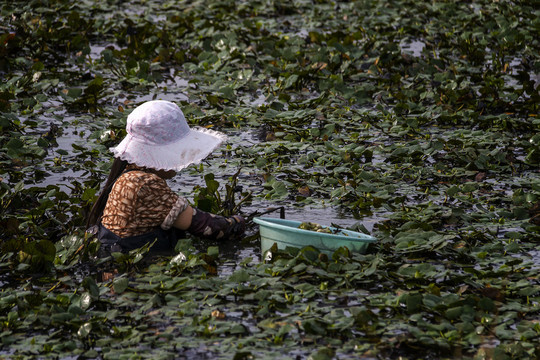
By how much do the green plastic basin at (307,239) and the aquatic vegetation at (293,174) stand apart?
0.20ft

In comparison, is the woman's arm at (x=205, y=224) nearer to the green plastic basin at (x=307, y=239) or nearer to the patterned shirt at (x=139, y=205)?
the patterned shirt at (x=139, y=205)

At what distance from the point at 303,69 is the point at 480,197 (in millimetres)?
3185

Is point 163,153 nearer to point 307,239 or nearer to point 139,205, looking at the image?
point 139,205

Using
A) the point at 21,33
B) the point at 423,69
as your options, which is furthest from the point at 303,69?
the point at 21,33

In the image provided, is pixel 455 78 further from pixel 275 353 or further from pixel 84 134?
pixel 275 353

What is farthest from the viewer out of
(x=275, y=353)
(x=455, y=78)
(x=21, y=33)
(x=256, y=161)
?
(x=21, y=33)

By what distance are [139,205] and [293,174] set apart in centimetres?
183

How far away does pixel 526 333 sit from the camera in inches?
127

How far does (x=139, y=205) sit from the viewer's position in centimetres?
396

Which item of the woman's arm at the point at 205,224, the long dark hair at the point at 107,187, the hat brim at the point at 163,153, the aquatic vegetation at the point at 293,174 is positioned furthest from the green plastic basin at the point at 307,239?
the long dark hair at the point at 107,187

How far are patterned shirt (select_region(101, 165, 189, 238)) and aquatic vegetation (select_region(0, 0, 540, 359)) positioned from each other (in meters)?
0.17

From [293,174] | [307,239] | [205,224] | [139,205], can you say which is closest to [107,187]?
[139,205]

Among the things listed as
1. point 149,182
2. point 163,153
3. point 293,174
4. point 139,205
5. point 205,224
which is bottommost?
point 293,174

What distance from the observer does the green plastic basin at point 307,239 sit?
12.5 feet
